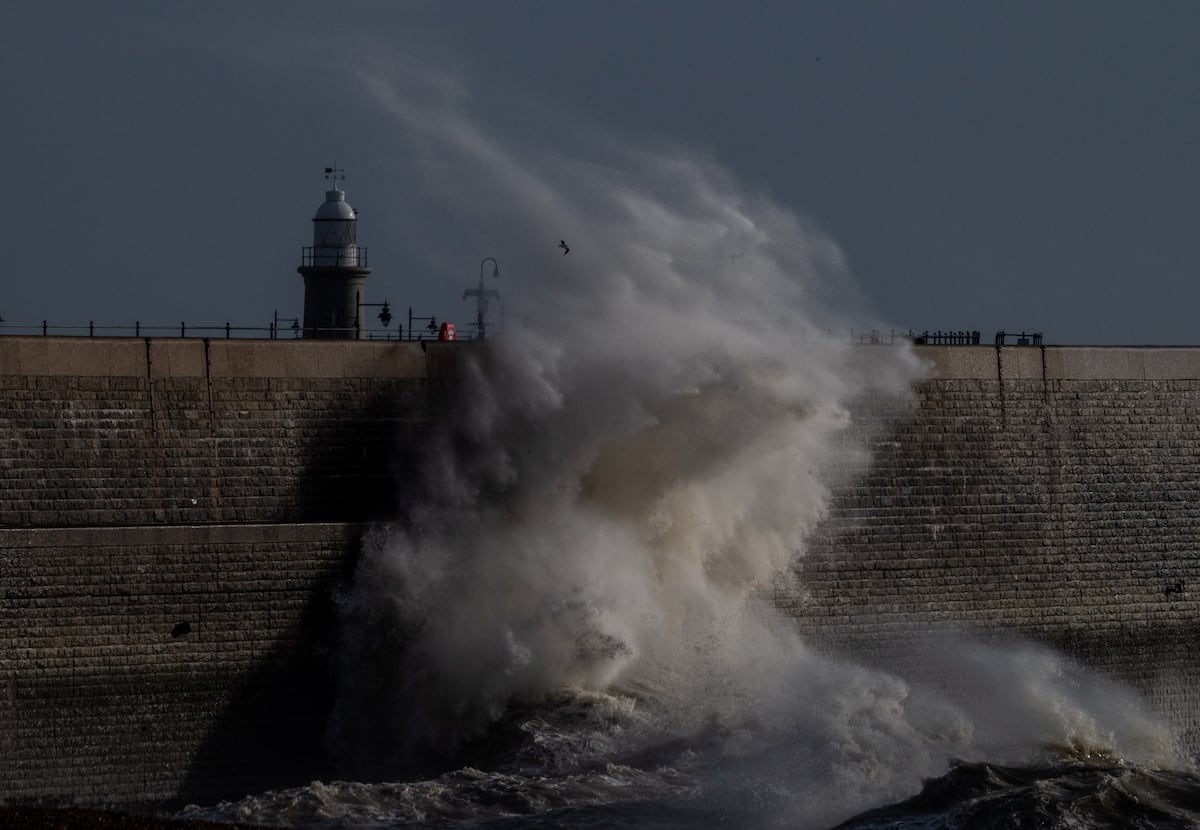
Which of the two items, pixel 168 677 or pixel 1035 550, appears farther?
pixel 1035 550

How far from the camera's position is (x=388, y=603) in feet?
71.0

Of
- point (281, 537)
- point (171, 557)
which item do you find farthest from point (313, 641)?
point (171, 557)

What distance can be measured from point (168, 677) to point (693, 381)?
6.96 m

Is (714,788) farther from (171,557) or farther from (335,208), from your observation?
(335,208)

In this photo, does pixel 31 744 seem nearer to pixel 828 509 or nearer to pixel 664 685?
pixel 664 685

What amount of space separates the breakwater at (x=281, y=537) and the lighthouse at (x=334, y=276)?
11665mm

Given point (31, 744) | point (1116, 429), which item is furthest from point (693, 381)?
point (31, 744)

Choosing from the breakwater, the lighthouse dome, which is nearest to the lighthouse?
Answer: the lighthouse dome

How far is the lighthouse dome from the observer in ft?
115

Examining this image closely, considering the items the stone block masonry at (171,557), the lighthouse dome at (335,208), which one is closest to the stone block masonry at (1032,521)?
the stone block masonry at (171,557)

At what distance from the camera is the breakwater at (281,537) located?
787 inches

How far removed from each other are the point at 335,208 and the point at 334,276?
1248 mm

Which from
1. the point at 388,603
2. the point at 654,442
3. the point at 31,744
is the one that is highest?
the point at 654,442

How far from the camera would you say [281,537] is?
21109 mm
